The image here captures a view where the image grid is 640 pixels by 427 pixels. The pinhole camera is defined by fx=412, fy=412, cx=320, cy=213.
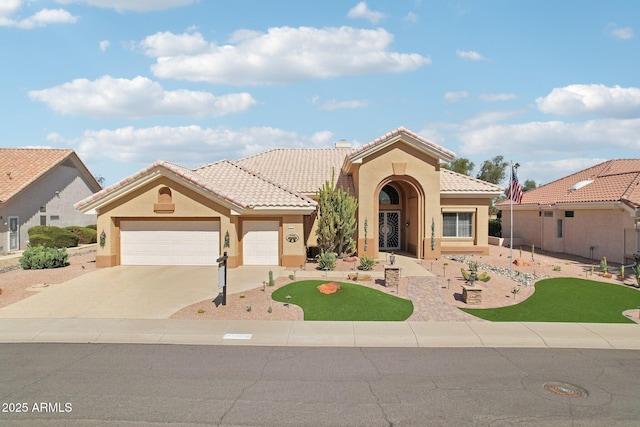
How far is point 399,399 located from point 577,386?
11.2 ft

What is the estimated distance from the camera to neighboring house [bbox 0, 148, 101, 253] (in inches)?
1022

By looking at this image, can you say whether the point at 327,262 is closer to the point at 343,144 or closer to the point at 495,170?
the point at 343,144

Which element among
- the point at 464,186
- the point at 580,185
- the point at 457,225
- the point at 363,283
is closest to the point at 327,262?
the point at 363,283

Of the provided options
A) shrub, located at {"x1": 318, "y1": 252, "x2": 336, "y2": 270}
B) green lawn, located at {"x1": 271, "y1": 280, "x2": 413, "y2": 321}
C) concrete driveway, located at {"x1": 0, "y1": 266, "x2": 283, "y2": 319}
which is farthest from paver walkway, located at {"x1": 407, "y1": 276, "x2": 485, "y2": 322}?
concrete driveway, located at {"x1": 0, "y1": 266, "x2": 283, "y2": 319}

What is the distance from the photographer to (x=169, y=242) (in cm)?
1911

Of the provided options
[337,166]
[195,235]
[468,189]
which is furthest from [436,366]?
[337,166]

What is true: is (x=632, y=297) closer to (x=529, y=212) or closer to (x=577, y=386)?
(x=577, y=386)

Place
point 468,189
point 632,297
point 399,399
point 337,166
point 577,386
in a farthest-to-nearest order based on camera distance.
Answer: point 337,166 → point 468,189 → point 632,297 → point 577,386 → point 399,399

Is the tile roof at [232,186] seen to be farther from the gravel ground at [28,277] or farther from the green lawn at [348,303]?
the green lawn at [348,303]

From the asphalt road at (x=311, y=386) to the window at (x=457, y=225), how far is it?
49.2 ft

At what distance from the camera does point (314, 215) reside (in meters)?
23.5

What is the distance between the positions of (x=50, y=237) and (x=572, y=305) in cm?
2895

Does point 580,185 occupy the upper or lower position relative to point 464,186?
upper

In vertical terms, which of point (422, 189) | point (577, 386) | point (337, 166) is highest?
point (337, 166)
